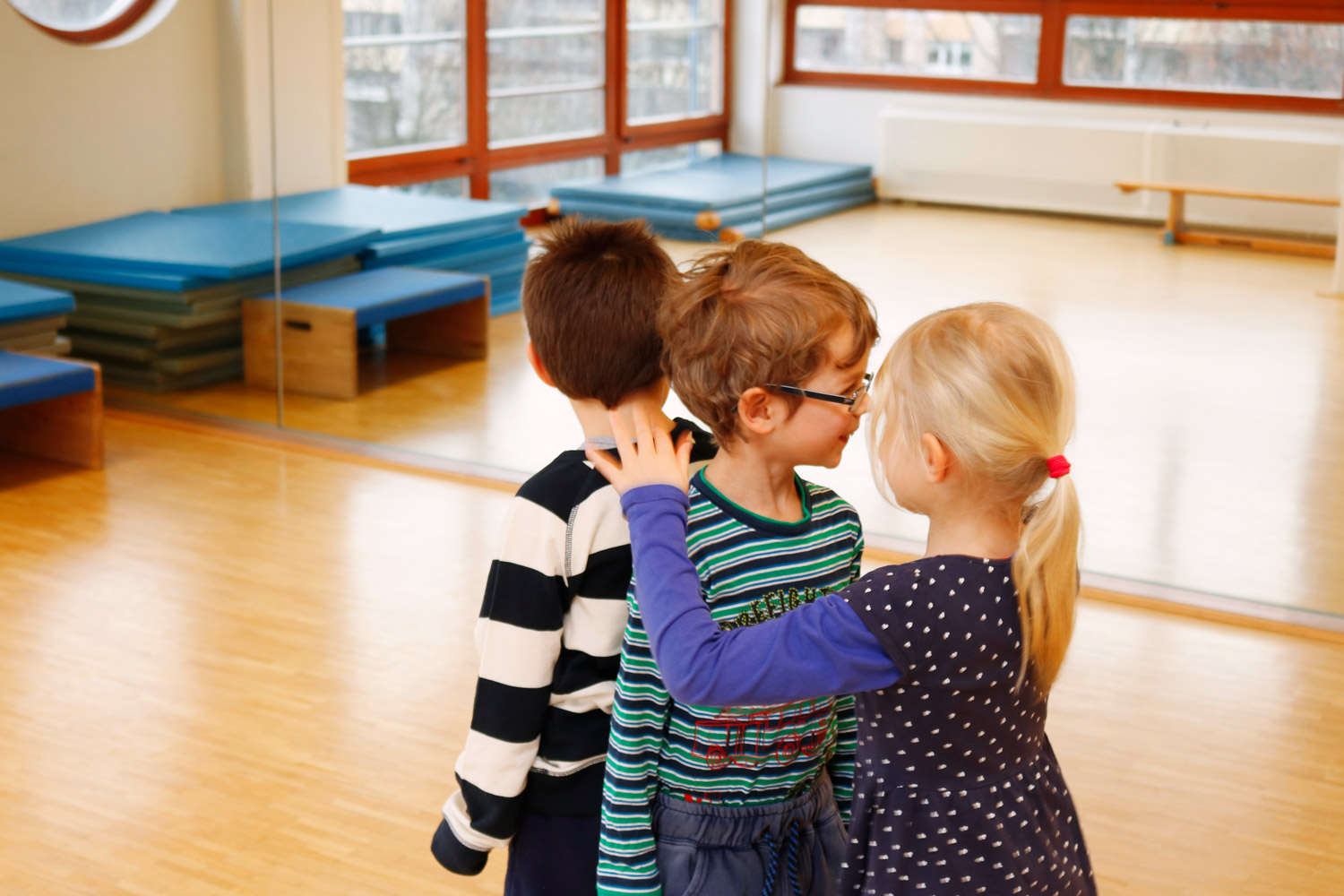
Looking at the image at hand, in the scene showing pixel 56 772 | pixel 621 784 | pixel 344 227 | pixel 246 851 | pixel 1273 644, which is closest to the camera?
pixel 621 784

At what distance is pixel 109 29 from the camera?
16.8ft

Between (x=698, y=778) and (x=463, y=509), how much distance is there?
2888 mm

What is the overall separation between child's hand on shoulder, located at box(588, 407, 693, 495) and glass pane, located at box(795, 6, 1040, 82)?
2.53 m

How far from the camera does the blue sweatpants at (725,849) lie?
1352 millimetres

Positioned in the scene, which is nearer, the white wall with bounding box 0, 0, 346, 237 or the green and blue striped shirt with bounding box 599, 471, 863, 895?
the green and blue striped shirt with bounding box 599, 471, 863, 895

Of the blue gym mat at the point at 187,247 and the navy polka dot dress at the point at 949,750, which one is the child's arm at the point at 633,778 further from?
the blue gym mat at the point at 187,247

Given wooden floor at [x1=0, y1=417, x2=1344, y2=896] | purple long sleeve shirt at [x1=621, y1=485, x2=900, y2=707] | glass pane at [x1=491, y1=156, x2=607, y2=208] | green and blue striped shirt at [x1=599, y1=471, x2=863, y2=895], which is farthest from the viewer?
glass pane at [x1=491, y1=156, x2=607, y2=208]

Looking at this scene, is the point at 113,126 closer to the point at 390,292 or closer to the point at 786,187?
the point at 390,292

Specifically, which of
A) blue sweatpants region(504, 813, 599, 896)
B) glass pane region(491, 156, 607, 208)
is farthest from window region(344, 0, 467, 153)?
blue sweatpants region(504, 813, 599, 896)

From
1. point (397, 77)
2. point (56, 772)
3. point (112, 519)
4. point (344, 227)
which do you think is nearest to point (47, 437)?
point (112, 519)

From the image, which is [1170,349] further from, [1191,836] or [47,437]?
[47,437]

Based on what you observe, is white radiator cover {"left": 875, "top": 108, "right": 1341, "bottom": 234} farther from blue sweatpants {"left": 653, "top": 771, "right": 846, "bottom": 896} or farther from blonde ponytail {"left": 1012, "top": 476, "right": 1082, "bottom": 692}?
blue sweatpants {"left": 653, "top": 771, "right": 846, "bottom": 896}

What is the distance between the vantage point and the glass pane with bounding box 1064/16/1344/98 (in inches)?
128

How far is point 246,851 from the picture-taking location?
7.73 ft
